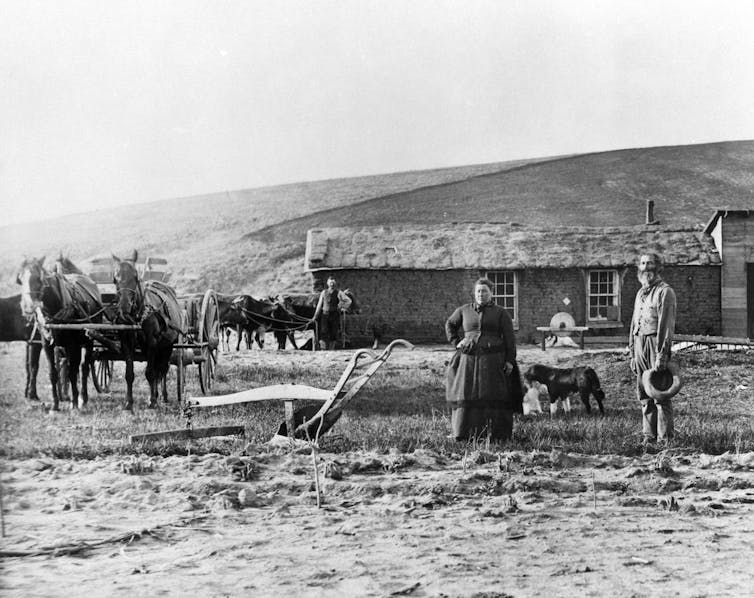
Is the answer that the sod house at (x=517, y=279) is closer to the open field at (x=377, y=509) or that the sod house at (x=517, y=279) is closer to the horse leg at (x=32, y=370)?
the horse leg at (x=32, y=370)

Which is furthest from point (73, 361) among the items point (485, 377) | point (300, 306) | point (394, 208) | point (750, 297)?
point (394, 208)

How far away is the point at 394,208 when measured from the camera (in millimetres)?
42688

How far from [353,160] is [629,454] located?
5877 millimetres

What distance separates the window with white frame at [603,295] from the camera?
20.0 m

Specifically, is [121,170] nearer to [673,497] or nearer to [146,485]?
[146,485]

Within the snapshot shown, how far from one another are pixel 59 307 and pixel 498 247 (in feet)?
42.0

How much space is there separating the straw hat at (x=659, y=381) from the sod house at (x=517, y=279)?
36.0ft

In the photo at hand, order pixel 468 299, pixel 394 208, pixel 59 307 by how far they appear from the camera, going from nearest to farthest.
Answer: pixel 59 307 → pixel 468 299 → pixel 394 208

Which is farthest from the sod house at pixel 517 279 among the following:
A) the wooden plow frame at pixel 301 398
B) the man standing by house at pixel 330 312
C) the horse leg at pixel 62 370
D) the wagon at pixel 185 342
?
the wooden plow frame at pixel 301 398

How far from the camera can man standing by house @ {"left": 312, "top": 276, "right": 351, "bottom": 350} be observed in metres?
18.6

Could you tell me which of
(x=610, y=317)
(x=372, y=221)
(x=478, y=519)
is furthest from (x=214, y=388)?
(x=372, y=221)

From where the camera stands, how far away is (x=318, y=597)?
157 inches

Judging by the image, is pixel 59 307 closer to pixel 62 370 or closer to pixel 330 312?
pixel 62 370

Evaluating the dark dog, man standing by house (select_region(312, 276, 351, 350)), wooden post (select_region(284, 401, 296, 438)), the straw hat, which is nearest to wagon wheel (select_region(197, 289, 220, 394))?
wooden post (select_region(284, 401, 296, 438))
